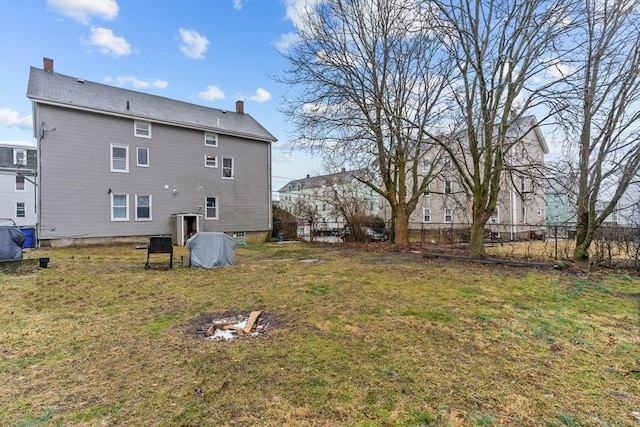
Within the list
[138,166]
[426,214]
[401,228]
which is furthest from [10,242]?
[426,214]

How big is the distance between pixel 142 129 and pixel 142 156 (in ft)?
4.48

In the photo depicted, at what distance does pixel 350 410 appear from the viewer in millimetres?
2449

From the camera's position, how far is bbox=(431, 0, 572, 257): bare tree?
30.2 feet

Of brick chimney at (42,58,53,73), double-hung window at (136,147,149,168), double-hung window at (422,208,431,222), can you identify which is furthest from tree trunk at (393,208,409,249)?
brick chimney at (42,58,53,73)

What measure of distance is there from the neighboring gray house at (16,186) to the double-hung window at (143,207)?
14508 mm

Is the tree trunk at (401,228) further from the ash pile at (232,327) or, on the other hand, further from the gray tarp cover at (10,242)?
the gray tarp cover at (10,242)

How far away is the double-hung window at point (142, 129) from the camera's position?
645 inches

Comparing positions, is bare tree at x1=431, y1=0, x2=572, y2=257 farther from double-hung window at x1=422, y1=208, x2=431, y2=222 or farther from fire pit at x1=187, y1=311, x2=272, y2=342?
double-hung window at x1=422, y1=208, x2=431, y2=222

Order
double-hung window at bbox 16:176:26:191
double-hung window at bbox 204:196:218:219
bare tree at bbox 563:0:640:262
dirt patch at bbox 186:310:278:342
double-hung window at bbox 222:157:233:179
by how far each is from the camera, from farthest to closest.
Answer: double-hung window at bbox 16:176:26:191, double-hung window at bbox 222:157:233:179, double-hung window at bbox 204:196:218:219, bare tree at bbox 563:0:640:262, dirt patch at bbox 186:310:278:342

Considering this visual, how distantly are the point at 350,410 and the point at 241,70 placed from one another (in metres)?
15.9

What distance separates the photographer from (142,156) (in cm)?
1655

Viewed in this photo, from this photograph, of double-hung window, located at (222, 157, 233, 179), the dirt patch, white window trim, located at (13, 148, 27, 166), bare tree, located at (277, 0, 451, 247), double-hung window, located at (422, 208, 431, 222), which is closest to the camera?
the dirt patch

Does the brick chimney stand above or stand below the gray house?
above

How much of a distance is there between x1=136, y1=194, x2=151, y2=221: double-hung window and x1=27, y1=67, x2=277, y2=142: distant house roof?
3862 millimetres
